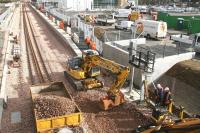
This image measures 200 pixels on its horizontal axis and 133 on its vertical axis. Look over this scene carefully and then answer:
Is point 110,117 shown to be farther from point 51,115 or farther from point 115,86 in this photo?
point 51,115

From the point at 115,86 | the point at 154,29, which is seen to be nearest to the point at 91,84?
the point at 115,86

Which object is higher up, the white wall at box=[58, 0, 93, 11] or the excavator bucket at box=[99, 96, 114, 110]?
the white wall at box=[58, 0, 93, 11]

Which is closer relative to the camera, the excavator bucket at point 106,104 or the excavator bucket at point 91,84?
the excavator bucket at point 106,104

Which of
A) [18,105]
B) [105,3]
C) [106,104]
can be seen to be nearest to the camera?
[106,104]

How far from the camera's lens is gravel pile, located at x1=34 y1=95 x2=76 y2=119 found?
13.3m

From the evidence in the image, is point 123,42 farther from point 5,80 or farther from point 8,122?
point 8,122

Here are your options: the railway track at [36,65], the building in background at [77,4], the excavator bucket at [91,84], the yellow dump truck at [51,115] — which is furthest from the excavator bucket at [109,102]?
the building in background at [77,4]

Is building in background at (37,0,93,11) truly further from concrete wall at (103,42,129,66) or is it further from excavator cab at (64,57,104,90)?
excavator cab at (64,57,104,90)

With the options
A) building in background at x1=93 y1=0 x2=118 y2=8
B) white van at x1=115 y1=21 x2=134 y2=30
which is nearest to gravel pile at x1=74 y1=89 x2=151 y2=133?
white van at x1=115 y1=21 x2=134 y2=30

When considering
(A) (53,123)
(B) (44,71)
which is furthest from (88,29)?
(A) (53,123)

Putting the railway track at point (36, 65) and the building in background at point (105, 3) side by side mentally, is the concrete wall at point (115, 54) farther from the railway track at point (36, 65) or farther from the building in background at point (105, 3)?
the building in background at point (105, 3)

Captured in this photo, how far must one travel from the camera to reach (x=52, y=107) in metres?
13.6

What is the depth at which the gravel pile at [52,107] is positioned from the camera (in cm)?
1326

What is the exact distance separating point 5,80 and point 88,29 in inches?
546
